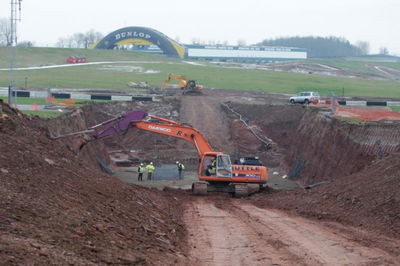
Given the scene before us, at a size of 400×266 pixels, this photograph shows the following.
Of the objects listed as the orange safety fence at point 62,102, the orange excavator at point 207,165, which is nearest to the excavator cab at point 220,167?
the orange excavator at point 207,165

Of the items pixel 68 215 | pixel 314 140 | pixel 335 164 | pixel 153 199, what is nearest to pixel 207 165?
pixel 153 199

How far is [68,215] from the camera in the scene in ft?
54.0

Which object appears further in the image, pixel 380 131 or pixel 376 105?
pixel 376 105

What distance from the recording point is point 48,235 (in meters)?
14.0

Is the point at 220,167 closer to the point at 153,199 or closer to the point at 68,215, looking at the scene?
the point at 153,199

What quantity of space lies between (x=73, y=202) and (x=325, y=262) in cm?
726

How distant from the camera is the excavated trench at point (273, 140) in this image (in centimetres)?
3788

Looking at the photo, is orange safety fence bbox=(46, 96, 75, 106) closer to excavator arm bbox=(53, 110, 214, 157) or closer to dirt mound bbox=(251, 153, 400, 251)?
excavator arm bbox=(53, 110, 214, 157)

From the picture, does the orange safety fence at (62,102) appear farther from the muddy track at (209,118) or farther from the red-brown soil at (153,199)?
the muddy track at (209,118)

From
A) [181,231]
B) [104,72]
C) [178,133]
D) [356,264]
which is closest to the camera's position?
[356,264]

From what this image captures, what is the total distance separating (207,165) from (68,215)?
18678 mm

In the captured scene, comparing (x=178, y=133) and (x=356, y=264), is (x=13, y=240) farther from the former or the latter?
(x=178, y=133)

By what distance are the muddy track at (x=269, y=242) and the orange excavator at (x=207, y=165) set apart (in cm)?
722

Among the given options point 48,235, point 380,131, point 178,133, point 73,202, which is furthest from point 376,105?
point 48,235
